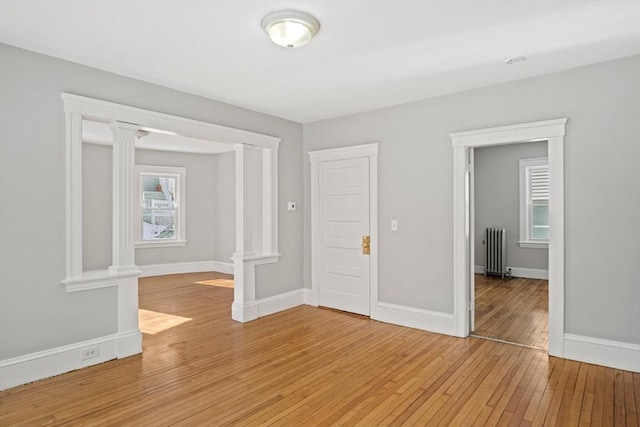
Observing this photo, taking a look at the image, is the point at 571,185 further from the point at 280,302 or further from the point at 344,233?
the point at 280,302

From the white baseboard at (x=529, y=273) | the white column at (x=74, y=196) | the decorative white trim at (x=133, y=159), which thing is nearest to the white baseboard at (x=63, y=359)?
the decorative white trim at (x=133, y=159)

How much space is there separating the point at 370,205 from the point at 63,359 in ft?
11.7

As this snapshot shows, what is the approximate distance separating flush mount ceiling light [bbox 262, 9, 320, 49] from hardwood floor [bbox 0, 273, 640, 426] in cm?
263

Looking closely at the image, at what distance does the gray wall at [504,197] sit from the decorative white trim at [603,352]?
14.3ft

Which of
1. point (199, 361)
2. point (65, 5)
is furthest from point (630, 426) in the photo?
point (65, 5)

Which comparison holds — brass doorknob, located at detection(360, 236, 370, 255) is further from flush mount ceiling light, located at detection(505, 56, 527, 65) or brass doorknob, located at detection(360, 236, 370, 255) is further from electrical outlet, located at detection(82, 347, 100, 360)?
electrical outlet, located at detection(82, 347, 100, 360)

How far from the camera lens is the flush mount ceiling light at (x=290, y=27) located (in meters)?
2.48

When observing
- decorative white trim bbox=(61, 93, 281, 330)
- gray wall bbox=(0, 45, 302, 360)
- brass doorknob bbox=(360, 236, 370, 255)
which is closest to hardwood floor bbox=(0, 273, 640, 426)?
gray wall bbox=(0, 45, 302, 360)

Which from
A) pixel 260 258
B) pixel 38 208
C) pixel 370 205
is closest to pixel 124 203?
pixel 38 208

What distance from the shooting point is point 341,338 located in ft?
13.4

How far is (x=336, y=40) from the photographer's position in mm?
2879

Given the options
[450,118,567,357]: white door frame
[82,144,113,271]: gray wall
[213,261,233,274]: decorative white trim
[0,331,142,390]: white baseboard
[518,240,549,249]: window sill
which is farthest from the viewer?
[213,261,233,274]: decorative white trim

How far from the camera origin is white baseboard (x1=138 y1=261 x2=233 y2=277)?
25.8 feet

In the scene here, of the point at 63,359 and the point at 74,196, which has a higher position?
the point at 74,196
